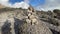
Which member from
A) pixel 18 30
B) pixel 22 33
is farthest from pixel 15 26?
pixel 22 33

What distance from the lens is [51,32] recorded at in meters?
12.1

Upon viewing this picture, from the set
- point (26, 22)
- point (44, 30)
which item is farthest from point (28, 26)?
point (44, 30)

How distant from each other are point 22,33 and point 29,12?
1416 mm

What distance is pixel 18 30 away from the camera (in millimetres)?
12039

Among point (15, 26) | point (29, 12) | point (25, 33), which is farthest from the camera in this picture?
point (15, 26)

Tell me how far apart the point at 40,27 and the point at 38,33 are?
1.34 ft

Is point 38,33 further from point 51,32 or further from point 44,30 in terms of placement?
point 51,32

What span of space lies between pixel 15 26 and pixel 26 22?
5.96 ft

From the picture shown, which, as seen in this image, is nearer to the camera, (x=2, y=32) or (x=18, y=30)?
(x=18, y=30)

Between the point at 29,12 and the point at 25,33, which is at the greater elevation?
the point at 29,12

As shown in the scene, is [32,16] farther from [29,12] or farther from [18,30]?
[18,30]

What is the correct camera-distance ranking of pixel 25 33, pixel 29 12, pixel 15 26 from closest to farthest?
pixel 25 33, pixel 29 12, pixel 15 26

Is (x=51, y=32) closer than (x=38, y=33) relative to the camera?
No

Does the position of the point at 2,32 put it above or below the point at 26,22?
below
